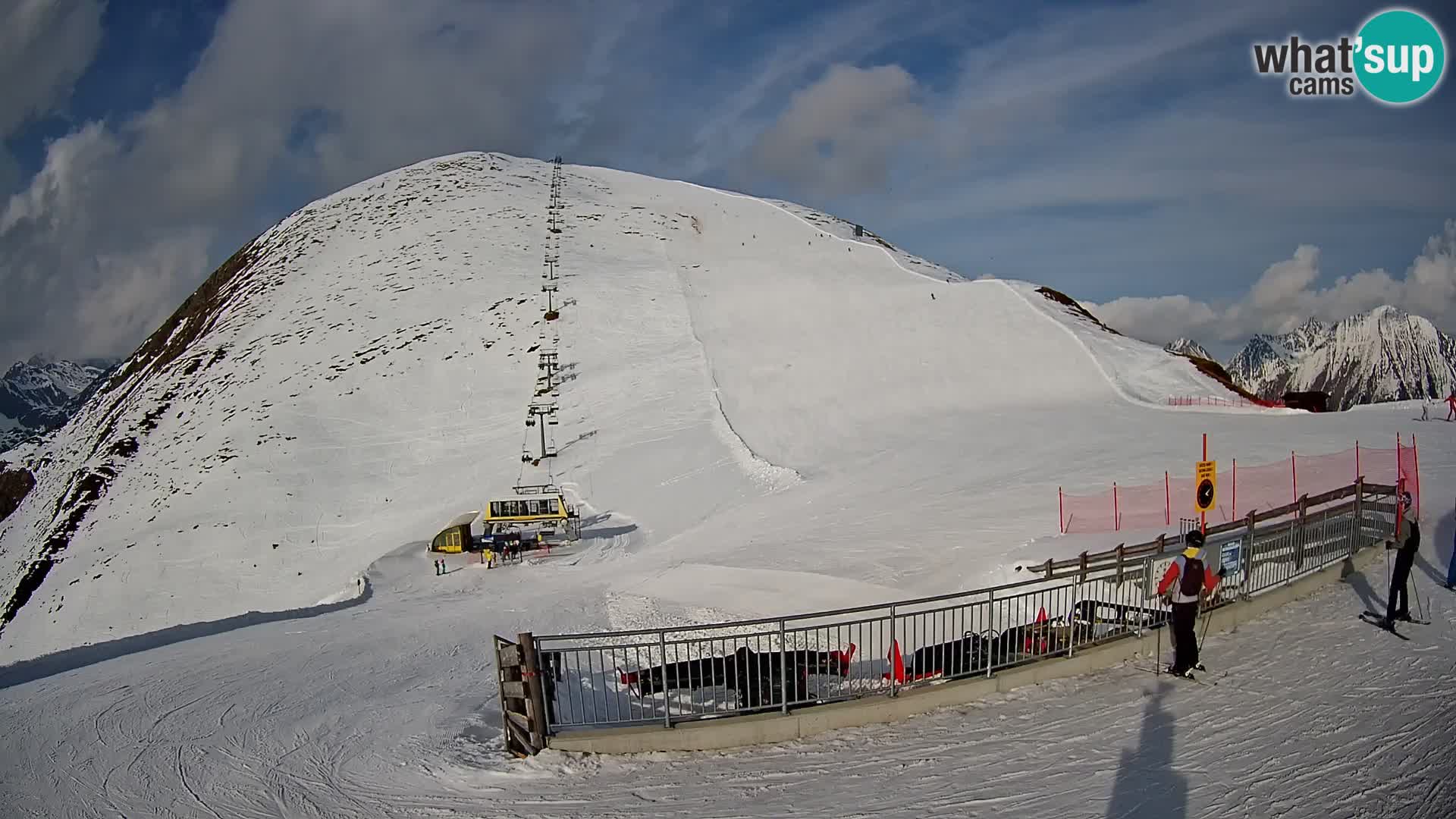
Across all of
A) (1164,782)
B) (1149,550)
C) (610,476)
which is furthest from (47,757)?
(610,476)

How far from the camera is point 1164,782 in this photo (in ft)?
24.5

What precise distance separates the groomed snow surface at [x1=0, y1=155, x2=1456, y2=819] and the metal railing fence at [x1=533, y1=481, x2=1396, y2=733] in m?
0.60

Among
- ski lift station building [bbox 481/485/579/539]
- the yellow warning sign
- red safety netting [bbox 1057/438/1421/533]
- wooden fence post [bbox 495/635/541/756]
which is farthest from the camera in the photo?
ski lift station building [bbox 481/485/579/539]

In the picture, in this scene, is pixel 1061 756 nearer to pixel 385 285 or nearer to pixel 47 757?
pixel 47 757

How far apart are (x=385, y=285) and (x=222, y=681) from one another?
4806 centimetres

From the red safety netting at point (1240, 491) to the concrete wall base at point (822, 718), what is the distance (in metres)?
9.32

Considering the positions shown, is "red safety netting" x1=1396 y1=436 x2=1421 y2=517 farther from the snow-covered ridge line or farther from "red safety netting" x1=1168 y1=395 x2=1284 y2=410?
the snow-covered ridge line

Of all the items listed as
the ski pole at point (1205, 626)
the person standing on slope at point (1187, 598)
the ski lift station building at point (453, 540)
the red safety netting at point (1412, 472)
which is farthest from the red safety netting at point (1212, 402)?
the ski lift station building at point (453, 540)

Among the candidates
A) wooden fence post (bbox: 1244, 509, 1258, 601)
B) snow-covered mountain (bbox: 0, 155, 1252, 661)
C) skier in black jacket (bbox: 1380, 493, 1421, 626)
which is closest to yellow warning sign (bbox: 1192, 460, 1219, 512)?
wooden fence post (bbox: 1244, 509, 1258, 601)

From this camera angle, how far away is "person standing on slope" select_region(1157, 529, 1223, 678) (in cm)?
1006

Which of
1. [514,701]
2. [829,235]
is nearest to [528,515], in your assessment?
[514,701]

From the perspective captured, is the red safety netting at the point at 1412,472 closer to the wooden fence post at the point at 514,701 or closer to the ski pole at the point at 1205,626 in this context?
the ski pole at the point at 1205,626

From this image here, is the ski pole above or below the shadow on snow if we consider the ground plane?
above

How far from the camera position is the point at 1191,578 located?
1010 centimetres
